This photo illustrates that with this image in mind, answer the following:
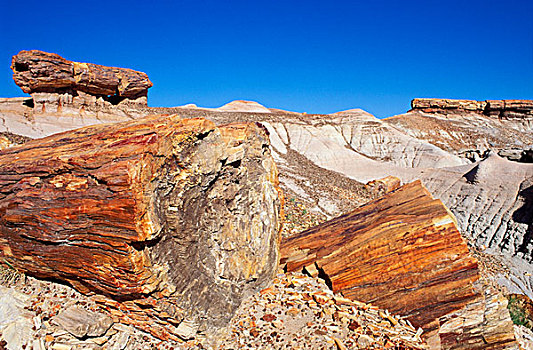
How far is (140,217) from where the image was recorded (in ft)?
11.0

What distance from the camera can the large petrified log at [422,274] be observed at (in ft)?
15.7

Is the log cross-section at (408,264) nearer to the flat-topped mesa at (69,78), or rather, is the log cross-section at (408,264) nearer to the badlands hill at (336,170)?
the badlands hill at (336,170)

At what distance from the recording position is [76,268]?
12.7 ft

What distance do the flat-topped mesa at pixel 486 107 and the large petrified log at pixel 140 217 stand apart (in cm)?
6070

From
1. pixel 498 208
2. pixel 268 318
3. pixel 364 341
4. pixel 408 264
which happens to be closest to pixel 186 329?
pixel 268 318

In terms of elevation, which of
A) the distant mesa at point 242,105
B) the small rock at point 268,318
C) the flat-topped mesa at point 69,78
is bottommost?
the small rock at point 268,318

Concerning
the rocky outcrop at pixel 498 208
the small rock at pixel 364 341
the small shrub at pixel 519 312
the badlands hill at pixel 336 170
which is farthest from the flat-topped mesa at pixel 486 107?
the small rock at pixel 364 341

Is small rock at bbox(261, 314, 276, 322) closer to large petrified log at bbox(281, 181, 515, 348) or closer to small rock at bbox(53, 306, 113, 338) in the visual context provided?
large petrified log at bbox(281, 181, 515, 348)

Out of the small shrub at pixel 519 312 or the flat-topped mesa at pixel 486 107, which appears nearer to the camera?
the small shrub at pixel 519 312

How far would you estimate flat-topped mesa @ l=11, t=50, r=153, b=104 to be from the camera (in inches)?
883

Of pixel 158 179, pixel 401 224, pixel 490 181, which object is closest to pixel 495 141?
pixel 490 181

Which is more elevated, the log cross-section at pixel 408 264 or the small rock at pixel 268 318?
the log cross-section at pixel 408 264

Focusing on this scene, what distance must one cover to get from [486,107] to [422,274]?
2530 inches

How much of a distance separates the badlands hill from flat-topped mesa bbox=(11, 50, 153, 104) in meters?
0.08
